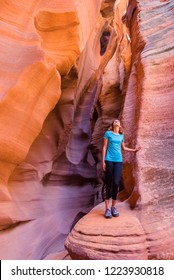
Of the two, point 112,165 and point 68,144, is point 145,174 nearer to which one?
point 112,165

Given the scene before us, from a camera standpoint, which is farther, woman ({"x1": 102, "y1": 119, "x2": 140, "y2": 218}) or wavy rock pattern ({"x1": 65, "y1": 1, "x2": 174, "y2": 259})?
woman ({"x1": 102, "y1": 119, "x2": 140, "y2": 218})

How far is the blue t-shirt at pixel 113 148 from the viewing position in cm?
421

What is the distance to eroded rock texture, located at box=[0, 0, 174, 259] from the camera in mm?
3996

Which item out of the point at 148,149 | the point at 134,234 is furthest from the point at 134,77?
the point at 134,234

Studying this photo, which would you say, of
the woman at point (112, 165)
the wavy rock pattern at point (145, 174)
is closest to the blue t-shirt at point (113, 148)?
the woman at point (112, 165)

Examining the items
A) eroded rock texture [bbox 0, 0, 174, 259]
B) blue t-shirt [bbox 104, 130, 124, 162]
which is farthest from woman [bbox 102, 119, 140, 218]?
eroded rock texture [bbox 0, 0, 174, 259]

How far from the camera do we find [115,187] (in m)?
4.21

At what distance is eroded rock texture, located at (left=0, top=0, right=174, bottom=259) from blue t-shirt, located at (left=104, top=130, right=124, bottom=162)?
2.38 ft

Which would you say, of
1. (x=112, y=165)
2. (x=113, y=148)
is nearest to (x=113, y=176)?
(x=112, y=165)

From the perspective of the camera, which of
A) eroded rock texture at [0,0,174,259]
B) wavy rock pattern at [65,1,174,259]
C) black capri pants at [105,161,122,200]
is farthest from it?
black capri pants at [105,161,122,200]

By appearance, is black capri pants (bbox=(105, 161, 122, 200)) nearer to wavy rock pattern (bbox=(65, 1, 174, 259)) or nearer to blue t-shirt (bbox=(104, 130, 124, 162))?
blue t-shirt (bbox=(104, 130, 124, 162))

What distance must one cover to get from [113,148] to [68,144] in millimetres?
4533
